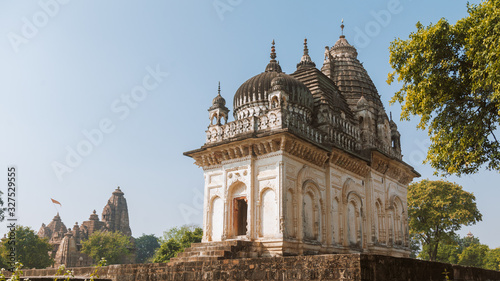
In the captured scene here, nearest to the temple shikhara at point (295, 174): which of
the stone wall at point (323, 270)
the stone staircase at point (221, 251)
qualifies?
the stone staircase at point (221, 251)

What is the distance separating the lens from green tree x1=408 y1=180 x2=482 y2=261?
35.1 m

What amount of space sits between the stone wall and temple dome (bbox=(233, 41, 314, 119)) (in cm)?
897

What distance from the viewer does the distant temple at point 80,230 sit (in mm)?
55500

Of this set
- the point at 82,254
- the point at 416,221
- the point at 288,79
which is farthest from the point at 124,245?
the point at 288,79

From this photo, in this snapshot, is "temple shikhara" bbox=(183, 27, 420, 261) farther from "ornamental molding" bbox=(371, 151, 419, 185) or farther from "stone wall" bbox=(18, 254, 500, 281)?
"stone wall" bbox=(18, 254, 500, 281)

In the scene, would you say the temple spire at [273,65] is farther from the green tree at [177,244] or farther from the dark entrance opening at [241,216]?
the green tree at [177,244]

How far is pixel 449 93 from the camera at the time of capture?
43.9 ft

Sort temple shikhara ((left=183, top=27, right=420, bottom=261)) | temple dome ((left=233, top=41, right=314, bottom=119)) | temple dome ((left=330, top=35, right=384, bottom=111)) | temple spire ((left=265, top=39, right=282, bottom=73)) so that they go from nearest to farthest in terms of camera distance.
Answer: temple shikhara ((left=183, top=27, right=420, bottom=261)), temple dome ((left=233, top=41, right=314, bottom=119)), temple spire ((left=265, top=39, right=282, bottom=73)), temple dome ((left=330, top=35, right=384, bottom=111))

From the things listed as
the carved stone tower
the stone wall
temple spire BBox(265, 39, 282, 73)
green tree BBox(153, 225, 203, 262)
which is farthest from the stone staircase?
the carved stone tower

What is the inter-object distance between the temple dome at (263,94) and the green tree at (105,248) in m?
44.2

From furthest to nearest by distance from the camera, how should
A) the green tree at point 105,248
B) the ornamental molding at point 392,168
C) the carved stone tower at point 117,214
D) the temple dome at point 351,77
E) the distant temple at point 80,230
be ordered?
Result: the carved stone tower at point 117,214, the green tree at point 105,248, the distant temple at point 80,230, the temple dome at point 351,77, the ornamental molding at point 392,168

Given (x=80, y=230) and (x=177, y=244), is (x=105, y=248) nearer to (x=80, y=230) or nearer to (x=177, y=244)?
(x=80, y=230)

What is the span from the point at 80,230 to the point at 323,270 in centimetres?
6379

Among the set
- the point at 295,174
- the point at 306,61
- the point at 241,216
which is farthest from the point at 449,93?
the point at 306,61
